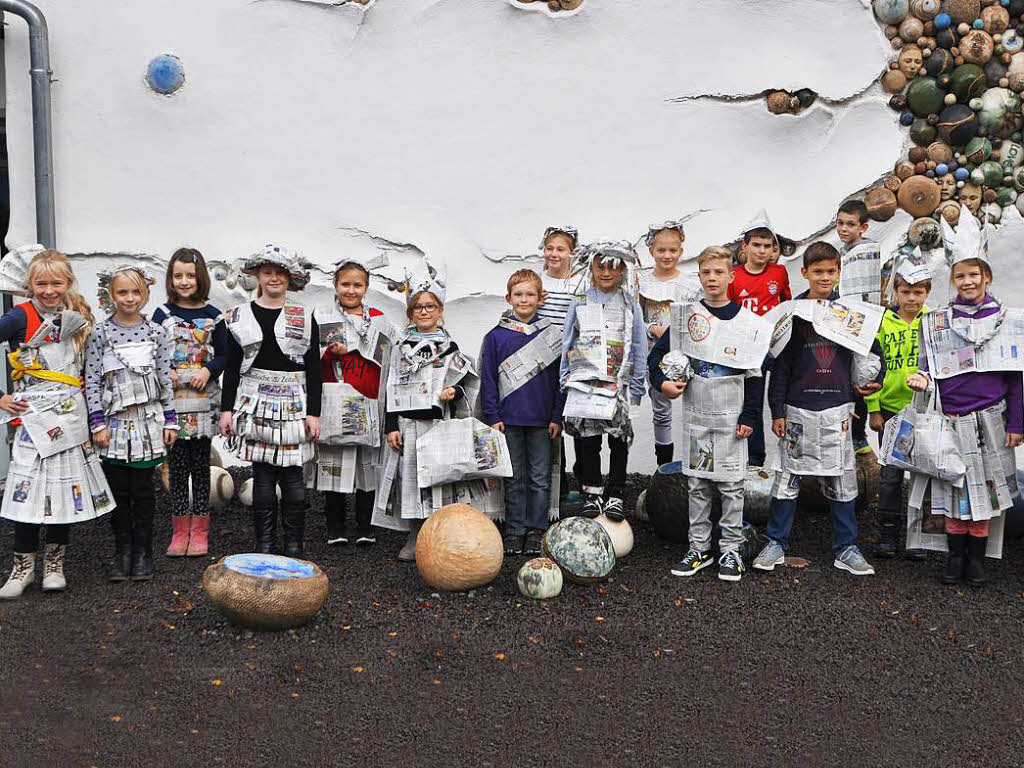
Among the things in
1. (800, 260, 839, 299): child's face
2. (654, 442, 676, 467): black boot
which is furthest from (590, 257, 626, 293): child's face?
(654, 442, 676, 467): black boot

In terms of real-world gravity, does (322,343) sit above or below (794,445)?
above

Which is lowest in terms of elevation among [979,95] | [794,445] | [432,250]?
[794,445]

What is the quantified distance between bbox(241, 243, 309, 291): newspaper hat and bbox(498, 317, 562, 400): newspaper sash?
1086mm

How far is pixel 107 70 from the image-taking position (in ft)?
22.4

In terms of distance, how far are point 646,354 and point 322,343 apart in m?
1.64

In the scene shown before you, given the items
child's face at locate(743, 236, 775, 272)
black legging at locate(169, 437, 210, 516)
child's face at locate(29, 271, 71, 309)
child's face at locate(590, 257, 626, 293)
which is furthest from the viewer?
child's face at locate(743, 236, 775, 272)

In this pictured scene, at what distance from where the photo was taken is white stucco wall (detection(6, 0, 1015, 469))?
6.57 metres

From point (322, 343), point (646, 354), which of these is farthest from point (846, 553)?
point (322, 343)

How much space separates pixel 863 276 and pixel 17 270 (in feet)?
14.0

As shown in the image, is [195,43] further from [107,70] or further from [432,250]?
[432,250]

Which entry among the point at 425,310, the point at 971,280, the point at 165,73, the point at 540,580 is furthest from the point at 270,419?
the point at 971,280

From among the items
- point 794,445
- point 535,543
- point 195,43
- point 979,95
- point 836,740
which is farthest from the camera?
point 195,43

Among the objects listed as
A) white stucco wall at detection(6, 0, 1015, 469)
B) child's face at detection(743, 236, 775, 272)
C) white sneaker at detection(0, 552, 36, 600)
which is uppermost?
white stucco wall at detection(6, 0, 1015, 469)

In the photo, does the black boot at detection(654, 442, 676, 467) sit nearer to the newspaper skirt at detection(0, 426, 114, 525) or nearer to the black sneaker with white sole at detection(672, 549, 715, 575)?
the black sneaker with white sole at detection(672, 549, 715, 575)
